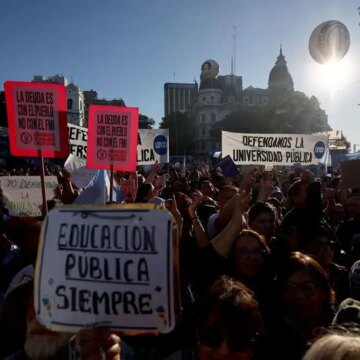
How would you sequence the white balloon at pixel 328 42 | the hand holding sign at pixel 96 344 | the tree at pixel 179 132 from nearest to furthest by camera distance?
the hand holding sign at pixel 96 344
the white balloon at pixel 328 42
the tree at pixel 179 132

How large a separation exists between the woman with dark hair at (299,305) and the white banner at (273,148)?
22.5 ft

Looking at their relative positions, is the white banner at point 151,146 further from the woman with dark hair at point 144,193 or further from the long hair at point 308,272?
the long hair at point 308,272

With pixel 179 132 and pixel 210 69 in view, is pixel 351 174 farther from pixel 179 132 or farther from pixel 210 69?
pixel 210 69

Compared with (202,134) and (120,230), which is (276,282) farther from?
(202,134)

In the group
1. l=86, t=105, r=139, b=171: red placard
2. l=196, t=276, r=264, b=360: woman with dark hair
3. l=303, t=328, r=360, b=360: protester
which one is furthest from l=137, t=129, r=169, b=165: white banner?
l=303, t=328, r=360, b=360: protester

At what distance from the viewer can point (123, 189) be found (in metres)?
6.22

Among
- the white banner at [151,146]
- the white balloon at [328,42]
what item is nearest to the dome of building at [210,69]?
the white balloon at [328,42]

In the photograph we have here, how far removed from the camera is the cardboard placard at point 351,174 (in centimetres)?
656

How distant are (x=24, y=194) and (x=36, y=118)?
2982 millimetres

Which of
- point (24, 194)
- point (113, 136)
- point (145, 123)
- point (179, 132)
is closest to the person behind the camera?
point (113, 136)

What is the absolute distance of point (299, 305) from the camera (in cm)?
251

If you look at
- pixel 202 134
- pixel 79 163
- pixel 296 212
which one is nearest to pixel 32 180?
pixel 79 163

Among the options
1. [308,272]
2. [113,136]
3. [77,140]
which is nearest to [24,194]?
[77,140]

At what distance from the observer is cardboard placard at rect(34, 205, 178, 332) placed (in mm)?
1666
